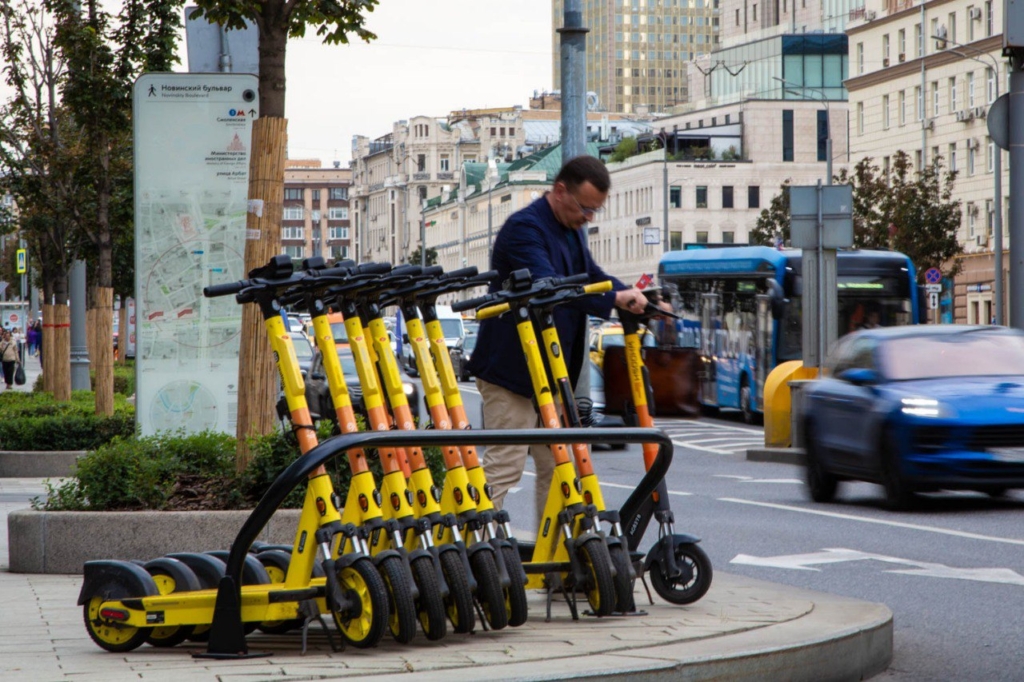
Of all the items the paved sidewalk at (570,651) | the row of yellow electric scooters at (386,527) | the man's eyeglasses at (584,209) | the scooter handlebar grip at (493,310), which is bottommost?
the paved sidewalk at (570,651)

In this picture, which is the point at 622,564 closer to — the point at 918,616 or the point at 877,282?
the point at 918,616

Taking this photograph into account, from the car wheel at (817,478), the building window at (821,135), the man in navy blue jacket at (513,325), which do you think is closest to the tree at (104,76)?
the car wheel at (817,478)

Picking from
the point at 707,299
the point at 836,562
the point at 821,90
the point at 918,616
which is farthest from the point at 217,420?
the point at 821,90

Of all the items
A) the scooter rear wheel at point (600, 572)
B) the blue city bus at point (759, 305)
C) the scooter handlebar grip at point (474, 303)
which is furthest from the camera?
the blue city bus at point (759, 305)

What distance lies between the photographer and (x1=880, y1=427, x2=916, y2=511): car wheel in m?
15.3

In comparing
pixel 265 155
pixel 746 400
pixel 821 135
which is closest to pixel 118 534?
pixel 265 155

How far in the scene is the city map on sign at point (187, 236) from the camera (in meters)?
13.5

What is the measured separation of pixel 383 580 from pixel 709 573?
1.75m

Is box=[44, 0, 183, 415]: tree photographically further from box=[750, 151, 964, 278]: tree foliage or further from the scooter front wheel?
box=[750, 151, 964, 278]: tree foliage

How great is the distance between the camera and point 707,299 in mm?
35500

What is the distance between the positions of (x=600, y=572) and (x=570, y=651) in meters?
0.80

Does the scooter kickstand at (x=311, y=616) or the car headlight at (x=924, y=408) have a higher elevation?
the car headlight at (x=924, y=408)

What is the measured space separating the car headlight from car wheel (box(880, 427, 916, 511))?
23 centimetres

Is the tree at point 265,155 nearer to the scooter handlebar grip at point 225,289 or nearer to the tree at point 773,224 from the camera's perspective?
the scooter handlebar grip at point 225,289
